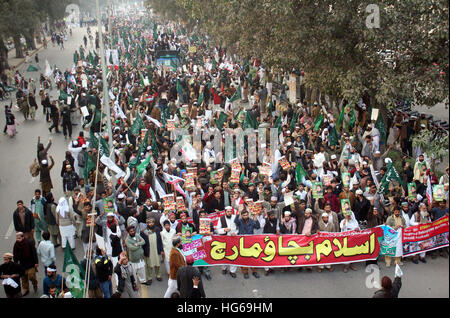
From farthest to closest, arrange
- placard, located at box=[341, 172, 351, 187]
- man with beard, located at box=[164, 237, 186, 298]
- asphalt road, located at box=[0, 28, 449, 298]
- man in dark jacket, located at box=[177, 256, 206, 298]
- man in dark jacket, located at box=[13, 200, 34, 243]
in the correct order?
placard, located at box=[341, 172, 351, 187]
man in dark jacket, located at box=[13, 200, 34, 243]
man with beard, located at box=[164, 237, 186, 298]
man in dark jacket, located at box=[177, 256, 206, 298]
asphalt road, located at box=[0, 28, 449, 298]

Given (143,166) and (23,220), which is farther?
(143,166)

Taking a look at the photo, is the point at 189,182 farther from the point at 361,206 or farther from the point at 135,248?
the point at 361,206

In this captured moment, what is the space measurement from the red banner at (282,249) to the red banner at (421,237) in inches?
27.4

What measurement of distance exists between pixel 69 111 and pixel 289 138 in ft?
29.4

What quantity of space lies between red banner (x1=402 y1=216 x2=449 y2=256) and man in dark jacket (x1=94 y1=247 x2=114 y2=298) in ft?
17.1

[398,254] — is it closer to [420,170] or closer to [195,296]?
[420,170]

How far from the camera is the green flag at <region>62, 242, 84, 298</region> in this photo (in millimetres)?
8633

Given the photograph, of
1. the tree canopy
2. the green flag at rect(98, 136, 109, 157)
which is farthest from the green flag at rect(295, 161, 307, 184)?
the green flag at rect(98, 136, 109, 157)

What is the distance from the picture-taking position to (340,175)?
42.2 ft

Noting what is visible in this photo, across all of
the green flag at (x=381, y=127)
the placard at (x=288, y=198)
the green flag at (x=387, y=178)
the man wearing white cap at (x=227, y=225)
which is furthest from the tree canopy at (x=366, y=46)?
the man wearing white cap at (x=227, y=225)

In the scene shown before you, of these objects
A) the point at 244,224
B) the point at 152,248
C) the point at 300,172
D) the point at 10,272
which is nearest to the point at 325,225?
the point at 244,224

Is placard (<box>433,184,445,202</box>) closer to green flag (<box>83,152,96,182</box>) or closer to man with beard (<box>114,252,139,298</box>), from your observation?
man with beard (<box>114,252,139,298</box>)

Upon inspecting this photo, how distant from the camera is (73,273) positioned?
8.71 metres

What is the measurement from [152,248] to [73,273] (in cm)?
163
